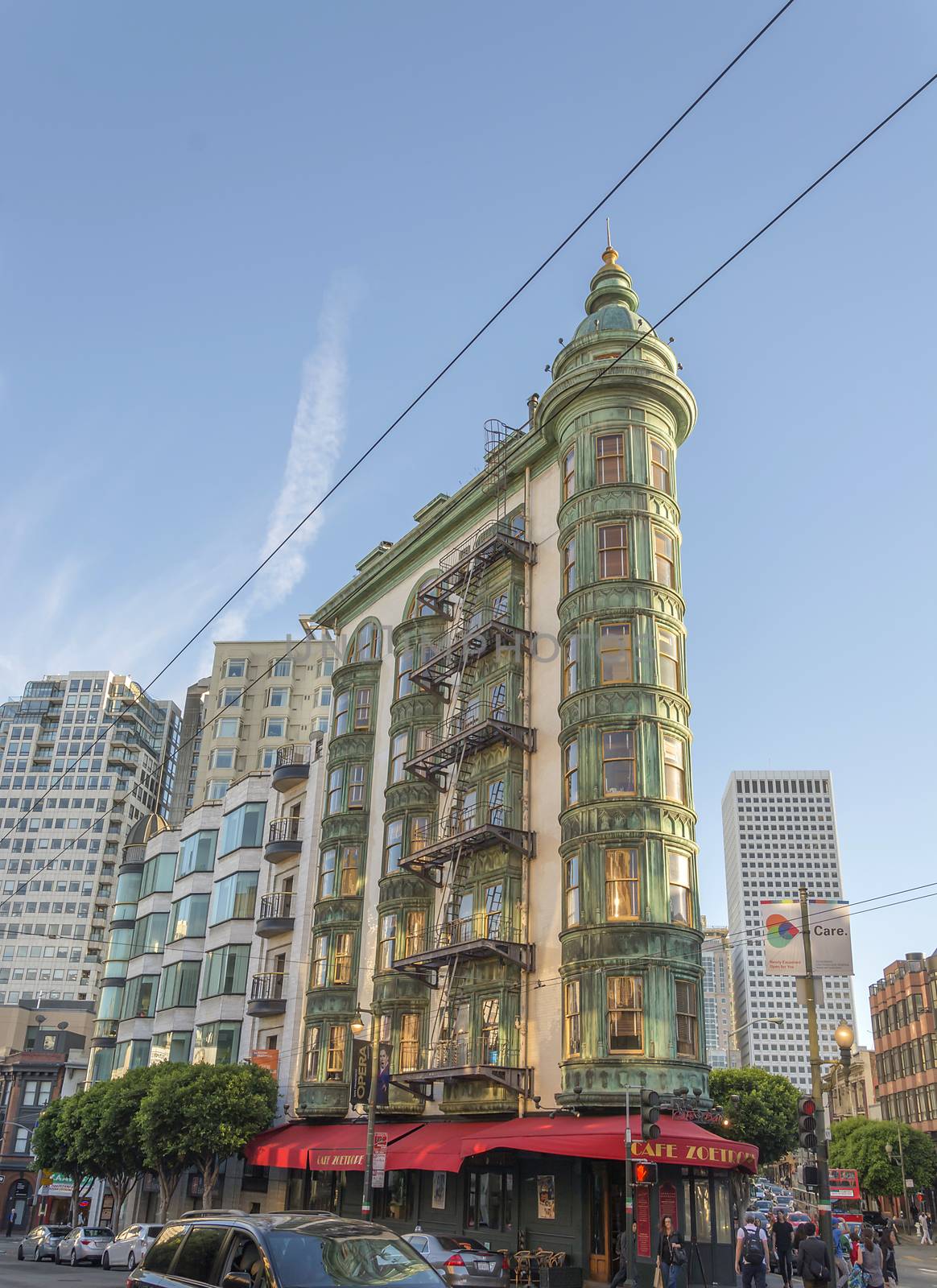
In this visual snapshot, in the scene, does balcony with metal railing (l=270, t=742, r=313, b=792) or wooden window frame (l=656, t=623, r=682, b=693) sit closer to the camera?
wooden window frame (l=656, t=623, r=682, b=693)

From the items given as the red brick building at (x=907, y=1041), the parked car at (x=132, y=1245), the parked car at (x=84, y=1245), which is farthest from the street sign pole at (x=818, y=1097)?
the red brick building at (x=907, y=1041)

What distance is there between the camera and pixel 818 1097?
21172 mm

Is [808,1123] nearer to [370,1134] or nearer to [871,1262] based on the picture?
[871,1262]

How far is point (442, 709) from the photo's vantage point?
40.7 metres

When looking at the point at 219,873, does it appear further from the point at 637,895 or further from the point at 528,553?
the point at 637,895

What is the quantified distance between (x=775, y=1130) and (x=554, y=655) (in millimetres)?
55801

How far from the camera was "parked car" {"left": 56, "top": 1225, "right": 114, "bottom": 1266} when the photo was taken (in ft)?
133

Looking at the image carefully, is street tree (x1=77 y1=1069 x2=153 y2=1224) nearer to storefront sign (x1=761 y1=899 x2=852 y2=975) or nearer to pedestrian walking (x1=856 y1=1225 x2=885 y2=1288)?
pedestrian walking (x1=856 y1=1225 x2=885 y2=1288)

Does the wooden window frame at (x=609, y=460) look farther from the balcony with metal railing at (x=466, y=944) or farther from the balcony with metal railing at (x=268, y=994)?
the balcony with metal railing at (x=268, y=994)

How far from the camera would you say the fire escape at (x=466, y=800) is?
32312mm

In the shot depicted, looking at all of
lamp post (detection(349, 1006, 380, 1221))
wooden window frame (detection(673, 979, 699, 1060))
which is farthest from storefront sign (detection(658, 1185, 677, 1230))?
lamp post (detection(349, 1006, 380, 1221))

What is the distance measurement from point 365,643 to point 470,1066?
2083 centimetres

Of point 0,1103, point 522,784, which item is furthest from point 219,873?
point 0,1103

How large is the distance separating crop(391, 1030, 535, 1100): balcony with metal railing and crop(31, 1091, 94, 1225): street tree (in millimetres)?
19474
